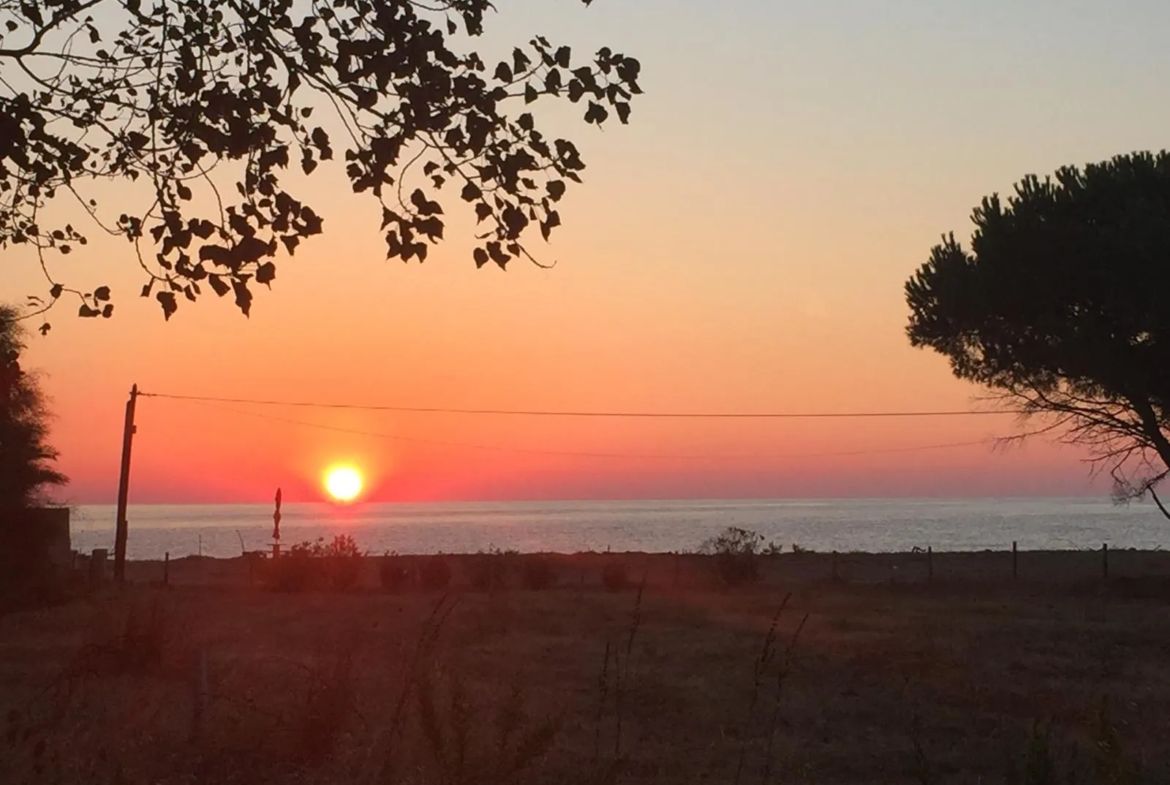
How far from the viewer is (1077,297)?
84.7 feet

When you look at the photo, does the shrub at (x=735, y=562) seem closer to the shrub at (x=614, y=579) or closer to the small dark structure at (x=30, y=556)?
the shrub at (x=614, y=579)

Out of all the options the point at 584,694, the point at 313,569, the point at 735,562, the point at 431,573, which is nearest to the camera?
the point at 584,694

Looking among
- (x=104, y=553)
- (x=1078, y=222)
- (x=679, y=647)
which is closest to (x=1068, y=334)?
(x=1078, y=222)

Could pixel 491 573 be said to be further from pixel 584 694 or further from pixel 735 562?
pixel 584 694

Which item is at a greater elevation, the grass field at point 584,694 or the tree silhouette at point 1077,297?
the tree silhouette at point 1077,297

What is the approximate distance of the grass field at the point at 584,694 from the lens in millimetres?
6727

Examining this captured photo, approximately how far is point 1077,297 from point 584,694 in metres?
16.9

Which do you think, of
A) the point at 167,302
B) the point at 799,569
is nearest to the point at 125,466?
the point at 799,569

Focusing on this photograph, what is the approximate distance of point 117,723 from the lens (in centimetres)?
1088

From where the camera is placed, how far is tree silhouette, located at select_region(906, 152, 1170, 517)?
24781 mm

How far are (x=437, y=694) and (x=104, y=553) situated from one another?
25384 mm

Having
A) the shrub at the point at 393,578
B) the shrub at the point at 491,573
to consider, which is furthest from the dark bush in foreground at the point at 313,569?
the shrub at the point at 491,573

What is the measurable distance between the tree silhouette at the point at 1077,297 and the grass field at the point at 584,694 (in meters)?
4.93

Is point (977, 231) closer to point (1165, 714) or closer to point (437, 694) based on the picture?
point (1165, 714)
